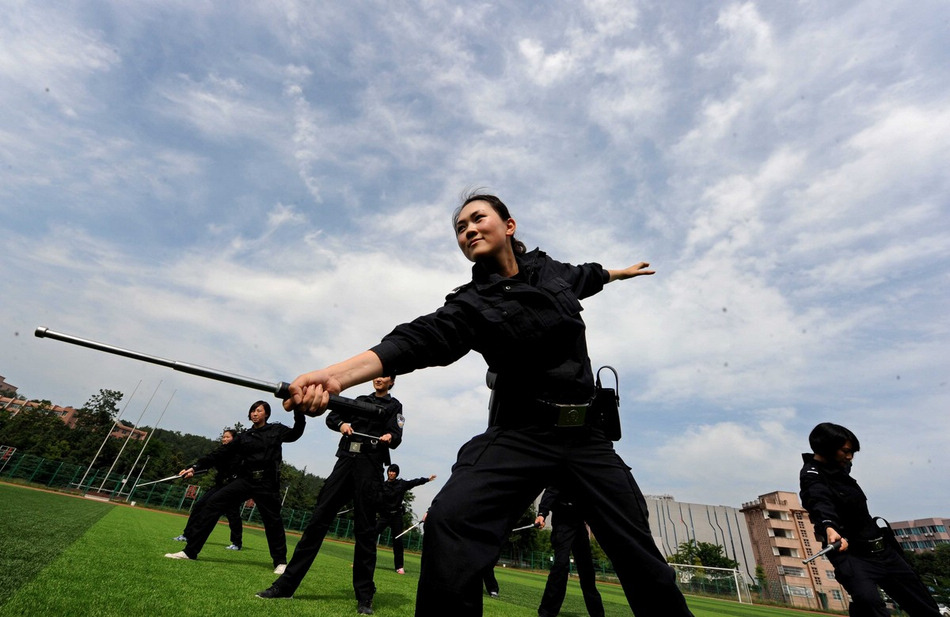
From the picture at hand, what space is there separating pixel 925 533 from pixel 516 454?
174512 mm

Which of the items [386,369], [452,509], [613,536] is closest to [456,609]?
[452,509]

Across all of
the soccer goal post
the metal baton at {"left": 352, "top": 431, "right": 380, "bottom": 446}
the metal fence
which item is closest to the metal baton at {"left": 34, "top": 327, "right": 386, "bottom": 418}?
the metal baton at {"left": 352, "top": 431, "right": 380, "bottom": 446}

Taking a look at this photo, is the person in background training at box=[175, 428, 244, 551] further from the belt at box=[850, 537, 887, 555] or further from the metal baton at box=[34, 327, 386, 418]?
the belt at box=[850, 537, 887, 555]

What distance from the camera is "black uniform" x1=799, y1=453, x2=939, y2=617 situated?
4.64 metres

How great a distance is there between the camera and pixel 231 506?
7203 mm

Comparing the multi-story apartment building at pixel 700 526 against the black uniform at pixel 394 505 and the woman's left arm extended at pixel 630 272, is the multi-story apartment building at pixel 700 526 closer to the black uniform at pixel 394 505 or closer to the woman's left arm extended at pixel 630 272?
the black uniform at pixel 394 505

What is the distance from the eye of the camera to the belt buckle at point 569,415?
245cm

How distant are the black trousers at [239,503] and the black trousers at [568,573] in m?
4.06

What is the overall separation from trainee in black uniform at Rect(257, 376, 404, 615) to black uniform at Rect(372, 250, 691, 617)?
132 inches

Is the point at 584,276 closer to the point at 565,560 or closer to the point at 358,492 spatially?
the point at 358,492

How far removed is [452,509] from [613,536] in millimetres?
855

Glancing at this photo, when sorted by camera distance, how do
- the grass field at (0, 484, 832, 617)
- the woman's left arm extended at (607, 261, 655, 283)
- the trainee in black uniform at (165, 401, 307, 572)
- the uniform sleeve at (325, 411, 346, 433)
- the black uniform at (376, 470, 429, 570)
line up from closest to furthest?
the grass field at (0, 484, 832, 617)
the woman's left arm extended at (607, 261, 655, 283)
the uniform sleeve at (325, 411, 346, 433)
the trainee in black uniform at (165, 401, 307, 572)
the black uniform at (376, 470, 429, 570)

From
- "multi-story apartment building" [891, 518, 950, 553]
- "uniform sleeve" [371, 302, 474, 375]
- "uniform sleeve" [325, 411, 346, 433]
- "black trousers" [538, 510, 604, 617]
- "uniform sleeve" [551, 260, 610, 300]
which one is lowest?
"black trousers" [538, 510, 604, 617]

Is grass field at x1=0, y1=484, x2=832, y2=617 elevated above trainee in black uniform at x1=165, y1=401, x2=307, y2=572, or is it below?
below
